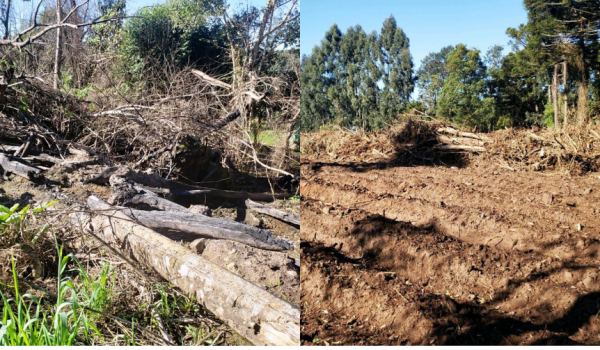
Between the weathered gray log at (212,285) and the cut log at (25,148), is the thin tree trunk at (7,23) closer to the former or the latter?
the cut log at (25,148)

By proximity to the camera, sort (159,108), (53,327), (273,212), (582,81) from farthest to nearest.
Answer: (159,108) < (273,212) < (582,81) < (53,327)

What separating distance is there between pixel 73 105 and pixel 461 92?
245 cm

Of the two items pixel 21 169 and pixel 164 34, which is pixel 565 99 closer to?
pixel 164 34

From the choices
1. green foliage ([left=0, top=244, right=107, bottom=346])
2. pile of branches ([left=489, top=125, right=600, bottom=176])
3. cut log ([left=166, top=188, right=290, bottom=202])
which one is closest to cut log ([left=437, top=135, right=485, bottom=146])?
pile of branches ([left=489, top=125, right=600, bottom=176])

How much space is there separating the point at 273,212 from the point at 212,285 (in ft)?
4.61

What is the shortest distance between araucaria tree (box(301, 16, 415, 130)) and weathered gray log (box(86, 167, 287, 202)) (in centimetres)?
69

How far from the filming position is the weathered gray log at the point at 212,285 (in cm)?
128

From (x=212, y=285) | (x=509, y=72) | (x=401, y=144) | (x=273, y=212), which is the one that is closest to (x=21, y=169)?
(x=273, y=212)

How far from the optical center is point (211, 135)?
333 centimetres

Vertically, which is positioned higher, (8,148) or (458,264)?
(8,148)

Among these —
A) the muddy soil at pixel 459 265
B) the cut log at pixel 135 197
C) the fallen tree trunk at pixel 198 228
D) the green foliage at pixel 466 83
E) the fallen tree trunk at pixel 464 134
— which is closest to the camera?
the muddy soil at pixel 459 265

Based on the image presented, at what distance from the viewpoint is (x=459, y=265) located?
6.25 feet

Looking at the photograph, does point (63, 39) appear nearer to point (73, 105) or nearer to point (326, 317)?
point (73, 105)

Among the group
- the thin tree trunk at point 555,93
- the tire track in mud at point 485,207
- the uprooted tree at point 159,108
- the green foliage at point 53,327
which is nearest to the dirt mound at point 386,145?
the tire track in mud at point 485,207
